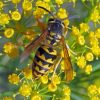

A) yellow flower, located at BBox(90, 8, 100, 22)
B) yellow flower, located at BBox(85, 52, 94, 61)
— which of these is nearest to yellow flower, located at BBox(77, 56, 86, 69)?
yellow flower, located at BBox(85, 52, 94, 61)

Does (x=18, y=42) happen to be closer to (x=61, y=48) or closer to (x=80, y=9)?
→ (x=61, y=48)

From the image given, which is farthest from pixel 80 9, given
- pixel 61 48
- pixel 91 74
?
pixel 61 48

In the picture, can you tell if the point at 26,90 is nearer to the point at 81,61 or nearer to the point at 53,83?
the point at 53,83

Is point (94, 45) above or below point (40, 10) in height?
below

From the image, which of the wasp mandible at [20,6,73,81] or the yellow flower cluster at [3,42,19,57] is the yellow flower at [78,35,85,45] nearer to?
the wasp mandible at [20,6,73,81]

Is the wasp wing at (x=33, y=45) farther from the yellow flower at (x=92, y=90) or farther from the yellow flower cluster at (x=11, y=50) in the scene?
the yellow flower at (x=92, y=90)

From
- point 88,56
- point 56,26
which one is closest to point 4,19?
point 56,26

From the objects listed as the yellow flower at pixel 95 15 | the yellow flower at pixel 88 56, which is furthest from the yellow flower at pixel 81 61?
the yellow flower at pixel 95 15
